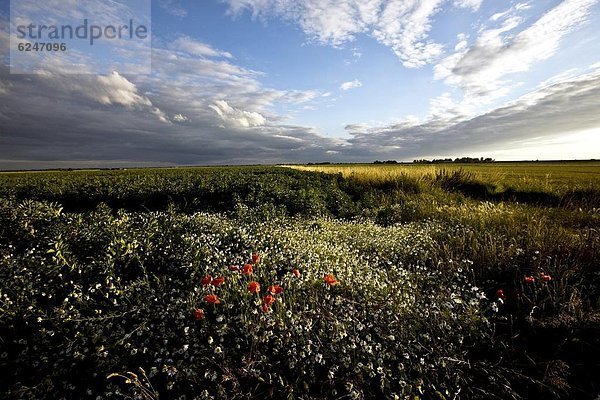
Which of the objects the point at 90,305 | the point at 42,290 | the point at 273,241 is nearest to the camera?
the point at 90,305

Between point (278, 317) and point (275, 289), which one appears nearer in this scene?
point (275, 289)

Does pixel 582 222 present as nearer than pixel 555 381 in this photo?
No

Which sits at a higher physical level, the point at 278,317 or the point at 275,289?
the point at 275,289

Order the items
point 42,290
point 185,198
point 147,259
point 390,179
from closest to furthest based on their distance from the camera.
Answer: point 42,290 → point 147,259 → point 185,198 → point 390,179

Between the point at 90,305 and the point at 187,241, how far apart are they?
1.66 metres

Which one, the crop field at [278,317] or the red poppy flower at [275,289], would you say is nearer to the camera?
the crop field at [278,317]

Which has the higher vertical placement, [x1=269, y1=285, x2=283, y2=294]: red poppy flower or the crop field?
[x1=269, y1=285, x2=283, y2=294]: red poppy flower

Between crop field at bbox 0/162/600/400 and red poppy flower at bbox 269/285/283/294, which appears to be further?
red poppy flower at bbox 269/285/283/294

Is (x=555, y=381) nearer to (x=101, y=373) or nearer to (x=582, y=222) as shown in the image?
(x=101, y=373)

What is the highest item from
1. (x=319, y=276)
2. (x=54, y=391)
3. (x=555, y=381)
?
(x=319, y=276)

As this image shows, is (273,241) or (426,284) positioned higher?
(273,241)

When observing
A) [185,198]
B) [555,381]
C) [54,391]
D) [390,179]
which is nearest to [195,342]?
[54,391]

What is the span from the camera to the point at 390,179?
18438 mm

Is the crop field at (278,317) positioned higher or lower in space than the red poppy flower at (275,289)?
lower
